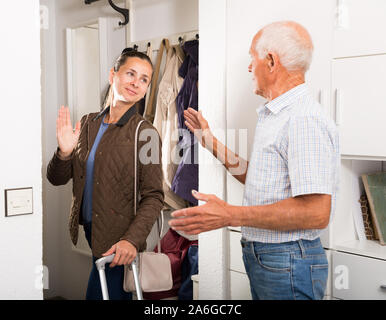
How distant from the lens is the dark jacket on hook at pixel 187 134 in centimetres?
192

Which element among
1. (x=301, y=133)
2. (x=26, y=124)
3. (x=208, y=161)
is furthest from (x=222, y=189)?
(x=26, y=124)

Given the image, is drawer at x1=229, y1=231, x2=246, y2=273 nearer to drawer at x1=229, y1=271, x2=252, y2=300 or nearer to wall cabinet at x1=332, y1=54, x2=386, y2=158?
drawer at x1=229, y1=271, x2=252, y2=300

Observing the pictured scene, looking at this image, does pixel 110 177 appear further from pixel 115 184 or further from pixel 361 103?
pixel 361 103

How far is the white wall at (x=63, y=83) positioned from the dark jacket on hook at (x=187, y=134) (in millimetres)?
178

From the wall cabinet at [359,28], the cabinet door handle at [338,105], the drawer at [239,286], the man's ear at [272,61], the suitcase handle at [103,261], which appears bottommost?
the drawer at [239,286]

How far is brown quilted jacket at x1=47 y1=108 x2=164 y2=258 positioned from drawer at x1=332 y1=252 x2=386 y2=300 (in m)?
0.64

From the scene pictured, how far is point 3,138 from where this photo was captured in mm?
1160

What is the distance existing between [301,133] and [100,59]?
3.57 feet

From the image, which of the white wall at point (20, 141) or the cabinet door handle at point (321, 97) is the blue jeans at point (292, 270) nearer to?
the cabinet door handle at point (321, 97)

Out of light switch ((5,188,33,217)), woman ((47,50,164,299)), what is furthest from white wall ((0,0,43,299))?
woman ((47,50,164,299))

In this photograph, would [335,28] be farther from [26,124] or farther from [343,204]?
[26,124]

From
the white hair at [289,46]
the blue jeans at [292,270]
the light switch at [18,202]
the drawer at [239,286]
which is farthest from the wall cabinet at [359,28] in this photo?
the light switch at [18,202]

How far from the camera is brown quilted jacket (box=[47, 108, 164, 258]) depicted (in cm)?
158
